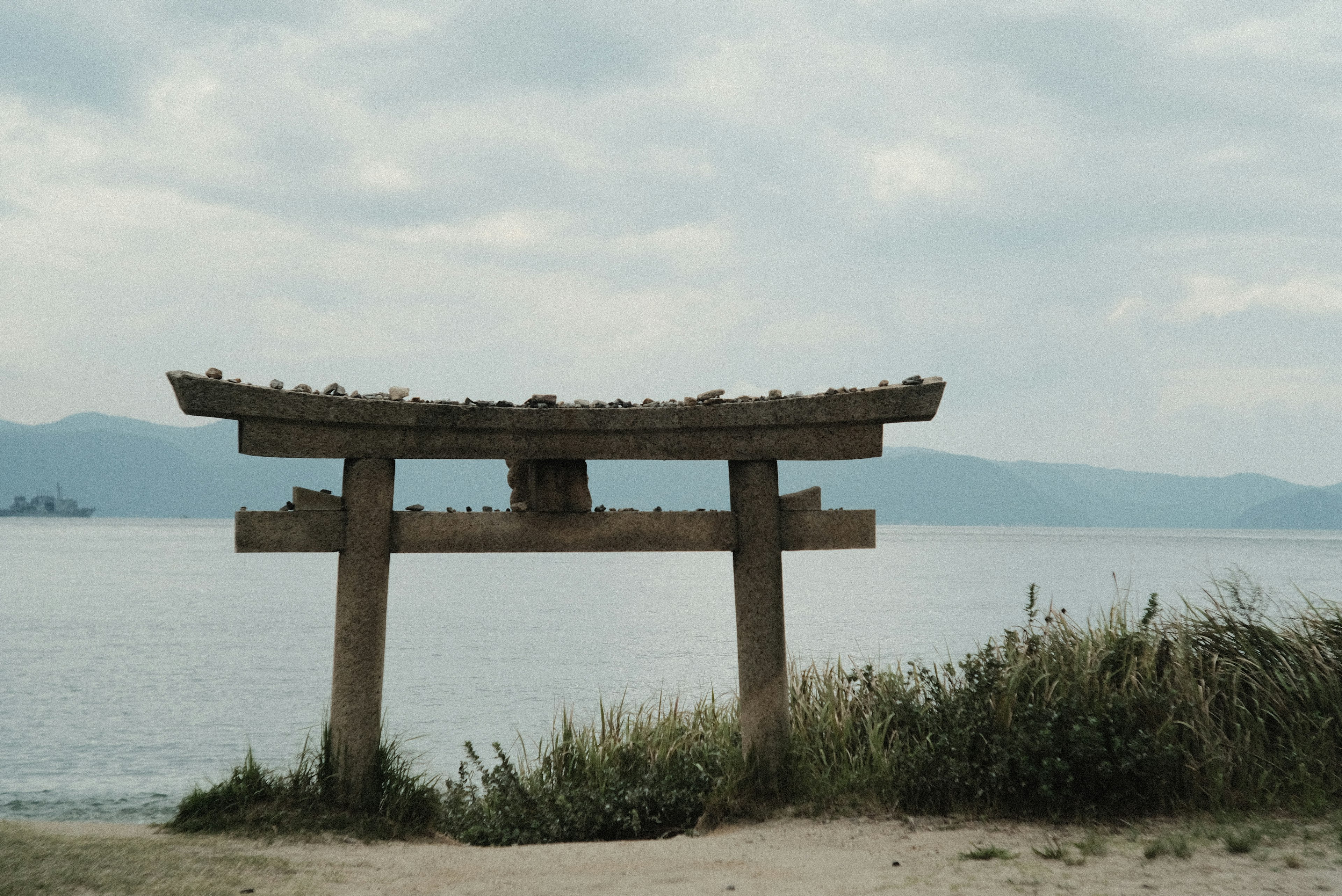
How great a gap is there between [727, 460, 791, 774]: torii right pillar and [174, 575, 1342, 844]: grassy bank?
204mm

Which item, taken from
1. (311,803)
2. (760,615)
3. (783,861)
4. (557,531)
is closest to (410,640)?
(311,803)

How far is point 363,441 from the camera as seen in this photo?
5801mm

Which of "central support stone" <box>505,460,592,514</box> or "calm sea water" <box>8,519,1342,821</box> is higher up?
"central support stone" <box>505,460,592,514</box>

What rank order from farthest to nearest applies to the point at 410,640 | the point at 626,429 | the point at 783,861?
the point at 410,640 < the point at 626,429 < the point at 783,861

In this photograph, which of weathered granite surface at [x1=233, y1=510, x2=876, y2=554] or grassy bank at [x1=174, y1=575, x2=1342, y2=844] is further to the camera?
weathered granite surface at [x1=233, y1=510, x2=876, y2=554]

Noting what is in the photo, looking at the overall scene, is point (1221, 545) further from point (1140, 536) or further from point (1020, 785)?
point (1020, 785)

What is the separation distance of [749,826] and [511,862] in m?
1.43

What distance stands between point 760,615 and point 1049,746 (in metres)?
1.83

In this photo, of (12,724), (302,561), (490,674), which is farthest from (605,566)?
(12,724)

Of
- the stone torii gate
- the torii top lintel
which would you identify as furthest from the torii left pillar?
the torii top lintel

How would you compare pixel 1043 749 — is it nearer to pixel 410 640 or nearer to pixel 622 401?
pixel 622 401

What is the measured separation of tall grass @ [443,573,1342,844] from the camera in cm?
527

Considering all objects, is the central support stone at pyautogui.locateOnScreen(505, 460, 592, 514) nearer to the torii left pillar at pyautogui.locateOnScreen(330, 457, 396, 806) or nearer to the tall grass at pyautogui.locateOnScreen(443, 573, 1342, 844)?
the torii left pillar at pyautogui.locateOnScreen(330, 457, 396, 806)

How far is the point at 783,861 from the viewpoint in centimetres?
475
